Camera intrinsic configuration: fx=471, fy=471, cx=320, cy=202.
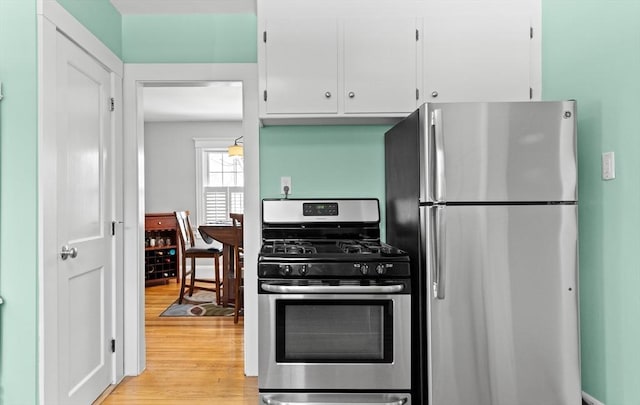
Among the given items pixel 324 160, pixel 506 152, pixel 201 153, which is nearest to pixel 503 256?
pixel 506 152

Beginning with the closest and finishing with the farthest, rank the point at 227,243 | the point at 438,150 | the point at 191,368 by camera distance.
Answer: the point at 438,150
the point at 191,368
the point at 227,243

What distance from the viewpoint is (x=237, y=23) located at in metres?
3.08

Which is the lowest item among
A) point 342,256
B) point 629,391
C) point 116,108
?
point 629,391

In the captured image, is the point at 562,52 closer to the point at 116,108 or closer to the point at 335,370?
the point at 335,370

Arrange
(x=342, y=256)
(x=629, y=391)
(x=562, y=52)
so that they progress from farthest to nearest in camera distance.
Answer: (x=562, y=52), (x=342, y=256), (x=629, y=391)

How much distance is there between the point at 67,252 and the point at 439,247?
69.6 inches

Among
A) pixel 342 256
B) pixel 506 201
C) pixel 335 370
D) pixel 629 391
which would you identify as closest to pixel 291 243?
pixel 342 256

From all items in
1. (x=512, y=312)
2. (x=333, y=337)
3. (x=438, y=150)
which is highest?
(x=438, y=150)

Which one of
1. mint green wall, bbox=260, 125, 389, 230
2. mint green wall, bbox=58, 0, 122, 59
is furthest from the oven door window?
mint green wall, bbox=58, 0, 122, 59

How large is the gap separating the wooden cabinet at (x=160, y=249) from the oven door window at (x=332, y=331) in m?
4.55

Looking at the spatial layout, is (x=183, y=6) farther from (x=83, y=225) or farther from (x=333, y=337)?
(x=333, y=337)

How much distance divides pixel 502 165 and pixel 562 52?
0.88m

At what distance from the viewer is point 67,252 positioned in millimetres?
2301

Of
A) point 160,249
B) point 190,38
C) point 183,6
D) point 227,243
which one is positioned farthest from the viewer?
point 160,249
